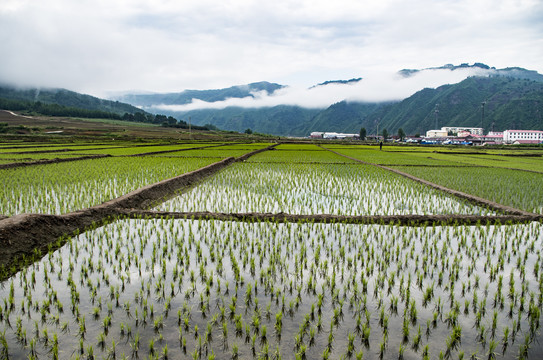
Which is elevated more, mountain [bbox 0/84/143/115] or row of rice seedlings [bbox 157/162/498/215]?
mountain [bbox 0/84/143/115]

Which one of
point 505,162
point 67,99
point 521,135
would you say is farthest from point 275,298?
point 67,99

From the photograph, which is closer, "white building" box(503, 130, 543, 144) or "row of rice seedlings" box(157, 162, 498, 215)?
"row of rice seedlings" box(157, 162, 498, 215)

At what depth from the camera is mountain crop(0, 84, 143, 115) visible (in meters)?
164

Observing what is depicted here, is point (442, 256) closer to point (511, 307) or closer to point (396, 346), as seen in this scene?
point (511, 307)

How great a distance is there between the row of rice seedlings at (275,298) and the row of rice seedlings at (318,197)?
2.18 meters

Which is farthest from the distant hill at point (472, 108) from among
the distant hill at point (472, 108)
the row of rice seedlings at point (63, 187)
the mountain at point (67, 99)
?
the row of rice seedlings at point (63, 187)

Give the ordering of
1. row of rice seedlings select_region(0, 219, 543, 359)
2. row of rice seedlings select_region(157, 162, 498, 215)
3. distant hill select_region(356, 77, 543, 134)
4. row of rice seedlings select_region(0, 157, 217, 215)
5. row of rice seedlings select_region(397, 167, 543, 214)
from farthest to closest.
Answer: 1. distant hill select_region(356, 77, 543, 134)
2. row of rice seedlings select_region(397, 167, 543, 214)
3. row of rice seedlings select_region(157, 162, 498, 215)
4. row of rice seedlings select_region(0, 157, 217, 215)
5. row of rice seedlings select_region(0, 219, 543, 359)

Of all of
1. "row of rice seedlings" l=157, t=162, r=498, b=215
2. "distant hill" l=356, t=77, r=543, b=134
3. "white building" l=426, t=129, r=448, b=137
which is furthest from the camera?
"distant hill" l=356, t=77, r=543, b=134

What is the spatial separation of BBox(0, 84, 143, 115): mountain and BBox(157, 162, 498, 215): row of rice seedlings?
166m

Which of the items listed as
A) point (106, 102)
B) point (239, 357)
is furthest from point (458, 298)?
point (106, 102)

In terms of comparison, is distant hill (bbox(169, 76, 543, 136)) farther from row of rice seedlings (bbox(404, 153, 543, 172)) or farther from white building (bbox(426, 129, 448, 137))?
row of rice seedlings (bbox(404, 153, 543, 172))

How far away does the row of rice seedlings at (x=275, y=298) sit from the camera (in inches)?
109

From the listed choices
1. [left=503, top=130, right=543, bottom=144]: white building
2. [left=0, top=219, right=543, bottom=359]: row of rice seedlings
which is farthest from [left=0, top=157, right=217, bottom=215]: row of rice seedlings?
[left=503, top=130, right=543, bottom=144]: white building

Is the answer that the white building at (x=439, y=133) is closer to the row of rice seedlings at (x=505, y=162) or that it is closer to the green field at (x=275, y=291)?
the row of rice seedlings at (x=505, y=162)
